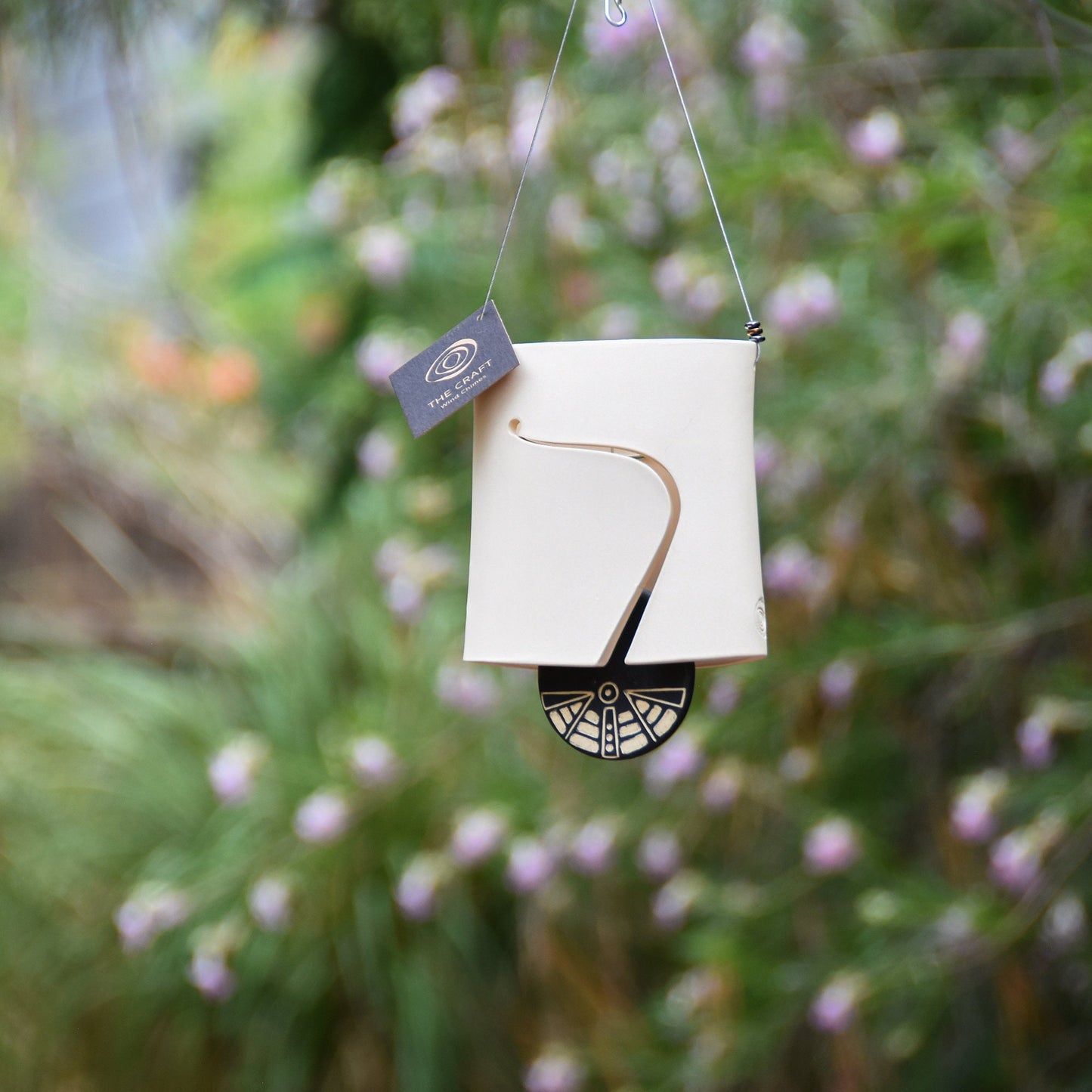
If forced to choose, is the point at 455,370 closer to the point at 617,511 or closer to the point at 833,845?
the point at 617,511

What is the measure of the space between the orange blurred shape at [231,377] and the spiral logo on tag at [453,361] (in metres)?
2.50

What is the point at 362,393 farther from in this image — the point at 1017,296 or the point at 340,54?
the point at 1017,296

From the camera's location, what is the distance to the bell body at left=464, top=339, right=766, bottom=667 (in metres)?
0.69

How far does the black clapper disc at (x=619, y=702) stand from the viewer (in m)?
0.71

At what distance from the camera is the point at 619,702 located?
2.37 ft

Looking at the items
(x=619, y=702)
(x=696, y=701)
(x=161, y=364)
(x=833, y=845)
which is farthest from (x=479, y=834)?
(x=161, y=364)

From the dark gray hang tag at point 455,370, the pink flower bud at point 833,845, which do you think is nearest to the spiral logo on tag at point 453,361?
the dark gray hang tag at point 455,370

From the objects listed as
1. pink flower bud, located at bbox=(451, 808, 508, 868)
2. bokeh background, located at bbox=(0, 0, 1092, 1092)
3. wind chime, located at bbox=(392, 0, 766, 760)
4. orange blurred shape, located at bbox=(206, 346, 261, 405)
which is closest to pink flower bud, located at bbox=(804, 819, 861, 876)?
bokeh background, located at bbox=(0, 0, 1092, 1092)

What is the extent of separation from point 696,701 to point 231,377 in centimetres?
196

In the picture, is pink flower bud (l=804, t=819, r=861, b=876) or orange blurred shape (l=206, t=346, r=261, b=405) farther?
orange blurred shape (l=206, t=346, r=261, b=405)

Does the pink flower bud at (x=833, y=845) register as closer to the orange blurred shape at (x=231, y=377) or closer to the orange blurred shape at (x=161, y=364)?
the orange blurred shape at (x=231, y=377)

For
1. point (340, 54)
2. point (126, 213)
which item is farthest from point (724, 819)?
point (126, 213)

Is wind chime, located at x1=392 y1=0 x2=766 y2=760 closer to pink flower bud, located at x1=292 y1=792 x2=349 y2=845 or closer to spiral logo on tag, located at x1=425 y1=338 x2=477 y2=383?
spiral logo on tag, located at x1=425 y1=338 x2=477 y2=383

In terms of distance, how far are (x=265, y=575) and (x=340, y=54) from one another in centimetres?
133
